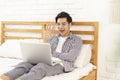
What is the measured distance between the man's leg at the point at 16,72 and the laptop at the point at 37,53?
0.07m

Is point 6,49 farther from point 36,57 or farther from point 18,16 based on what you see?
point 36,57

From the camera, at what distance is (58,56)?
2.01 m

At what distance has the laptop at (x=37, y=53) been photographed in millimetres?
Answer: 1691

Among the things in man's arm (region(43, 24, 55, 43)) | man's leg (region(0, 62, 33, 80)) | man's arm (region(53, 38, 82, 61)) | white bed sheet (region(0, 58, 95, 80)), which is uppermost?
man's arm (region(43, 24, 55, 43))

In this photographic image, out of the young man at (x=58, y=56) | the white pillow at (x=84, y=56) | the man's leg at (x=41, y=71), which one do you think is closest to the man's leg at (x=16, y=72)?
the young man at (x=58, y=56)

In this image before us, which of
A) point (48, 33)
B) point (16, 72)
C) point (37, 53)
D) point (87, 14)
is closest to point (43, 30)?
point (48, 33)

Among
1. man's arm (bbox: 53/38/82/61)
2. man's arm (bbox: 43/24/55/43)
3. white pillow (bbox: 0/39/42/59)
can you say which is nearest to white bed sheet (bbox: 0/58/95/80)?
man's arm (bbox: 53/38/82/61)

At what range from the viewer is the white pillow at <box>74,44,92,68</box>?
80.5 inches

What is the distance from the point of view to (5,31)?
9.52 feet

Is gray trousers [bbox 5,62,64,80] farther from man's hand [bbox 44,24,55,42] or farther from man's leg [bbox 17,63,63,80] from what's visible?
man's hand [bbox 44,24,55,42]

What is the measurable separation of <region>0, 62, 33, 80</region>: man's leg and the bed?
16 centimetres

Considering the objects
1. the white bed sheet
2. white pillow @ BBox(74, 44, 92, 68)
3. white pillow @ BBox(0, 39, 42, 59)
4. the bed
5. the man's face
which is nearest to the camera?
the white bed sheet

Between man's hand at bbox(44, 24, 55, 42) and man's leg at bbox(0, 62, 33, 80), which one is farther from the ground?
man's hand at bbox(44, 24, 55, 42)

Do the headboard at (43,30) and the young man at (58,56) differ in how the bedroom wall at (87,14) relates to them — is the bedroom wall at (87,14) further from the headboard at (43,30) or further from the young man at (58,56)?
the young man at (58,56)
